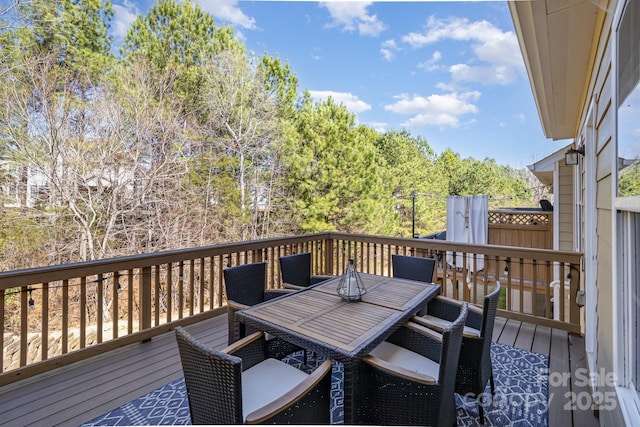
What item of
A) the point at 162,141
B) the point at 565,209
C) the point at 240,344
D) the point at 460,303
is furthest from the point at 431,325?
the point at 162,141

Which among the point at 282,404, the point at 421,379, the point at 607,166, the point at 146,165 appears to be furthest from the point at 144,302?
the point at 146,165

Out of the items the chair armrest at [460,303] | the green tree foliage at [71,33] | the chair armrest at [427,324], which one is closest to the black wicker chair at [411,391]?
the chair armrest at [427,324]

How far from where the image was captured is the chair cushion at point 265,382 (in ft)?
5.49

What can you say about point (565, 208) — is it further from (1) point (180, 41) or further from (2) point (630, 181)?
(1) point (180, 41)

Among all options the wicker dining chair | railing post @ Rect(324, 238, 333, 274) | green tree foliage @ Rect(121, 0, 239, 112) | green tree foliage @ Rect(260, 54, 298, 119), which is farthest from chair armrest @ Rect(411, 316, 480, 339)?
green tree foliage @ Rect(260, 54, 298, 119)

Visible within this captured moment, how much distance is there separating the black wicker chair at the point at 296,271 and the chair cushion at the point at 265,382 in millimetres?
1182

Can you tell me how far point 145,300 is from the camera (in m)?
3.33

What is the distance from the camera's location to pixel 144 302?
10.9ft

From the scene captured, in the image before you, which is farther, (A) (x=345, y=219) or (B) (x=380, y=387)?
(A) (x=345, y=219)

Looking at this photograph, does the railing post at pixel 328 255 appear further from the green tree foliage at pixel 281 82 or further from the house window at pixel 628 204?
the green tree foliage at pixel 281 82

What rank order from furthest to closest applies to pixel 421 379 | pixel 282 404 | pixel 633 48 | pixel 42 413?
pixel 42 413 < pixel 421 379 < pixel 282 404 < pixel 633 48

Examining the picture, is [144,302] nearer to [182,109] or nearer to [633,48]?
[633,48]

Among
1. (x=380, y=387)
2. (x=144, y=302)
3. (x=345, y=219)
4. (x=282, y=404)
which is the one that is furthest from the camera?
(x=345, y=219)

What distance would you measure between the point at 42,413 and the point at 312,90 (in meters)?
12.0
